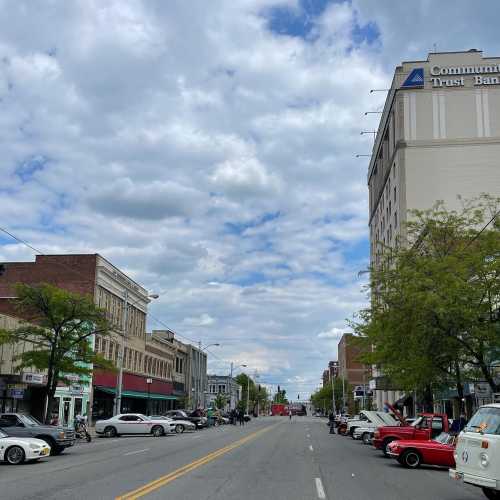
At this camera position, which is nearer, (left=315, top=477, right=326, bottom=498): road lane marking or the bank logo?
(left=315, top=477, right=326, bottom=498): road lane marking

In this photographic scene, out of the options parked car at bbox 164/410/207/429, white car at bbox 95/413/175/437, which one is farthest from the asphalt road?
parked car at bbox 164/410/207/429

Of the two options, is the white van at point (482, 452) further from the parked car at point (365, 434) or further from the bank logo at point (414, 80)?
the bank logo at point (414, 80)

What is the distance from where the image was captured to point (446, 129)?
62125 millimetres

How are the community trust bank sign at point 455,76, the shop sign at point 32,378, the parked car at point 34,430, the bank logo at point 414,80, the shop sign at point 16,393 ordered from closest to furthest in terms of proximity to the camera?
1. the parked car at point 34,430
2. the shop sign at point 16,393
3. the shop sign at point 32,378
4. the community trust bank sign at point 455,76
5. the bank logo at point 414,80

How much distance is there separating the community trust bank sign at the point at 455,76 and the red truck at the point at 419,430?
46064 mm

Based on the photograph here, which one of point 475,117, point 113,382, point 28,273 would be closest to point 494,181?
point 475,117

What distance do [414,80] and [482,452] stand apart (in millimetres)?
57083

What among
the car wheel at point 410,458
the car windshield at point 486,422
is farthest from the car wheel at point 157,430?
the car windshield at point 486,422

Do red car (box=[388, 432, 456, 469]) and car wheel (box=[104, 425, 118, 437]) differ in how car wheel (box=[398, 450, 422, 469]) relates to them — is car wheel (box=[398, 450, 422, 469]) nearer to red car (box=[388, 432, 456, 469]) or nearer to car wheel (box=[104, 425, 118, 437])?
red car (box=[388, 432, 456, 469])

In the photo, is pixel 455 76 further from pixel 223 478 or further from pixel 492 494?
pixel 492 494

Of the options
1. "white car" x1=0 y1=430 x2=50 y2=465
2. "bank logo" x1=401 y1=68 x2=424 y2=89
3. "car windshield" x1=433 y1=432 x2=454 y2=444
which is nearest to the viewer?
"car windshield" x1=433 y1=432 x2=454 y2=444

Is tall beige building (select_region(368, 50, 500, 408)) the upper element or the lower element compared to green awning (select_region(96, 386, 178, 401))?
upper

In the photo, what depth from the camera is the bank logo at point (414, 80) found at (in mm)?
63594

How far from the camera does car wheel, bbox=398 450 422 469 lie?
19.5m
